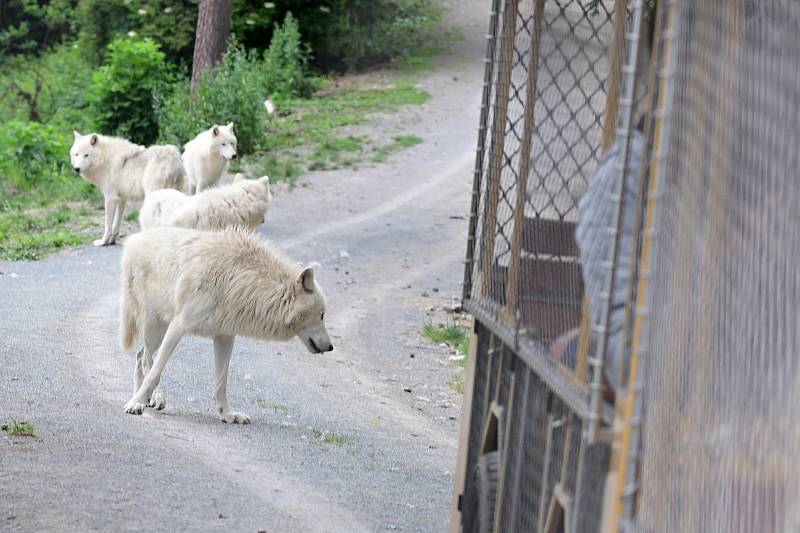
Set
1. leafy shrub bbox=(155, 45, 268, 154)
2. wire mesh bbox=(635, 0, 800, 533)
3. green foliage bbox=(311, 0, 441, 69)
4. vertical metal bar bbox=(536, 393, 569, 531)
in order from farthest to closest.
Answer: green foliage bbox=(311, 0, 441, 69) < leafy shrub bbox=(155, 45, 268, 154) < vertical metal bar bbox=(536, 393, 569, 531) < wire mesh bbox=(635, 0, 800, 533)

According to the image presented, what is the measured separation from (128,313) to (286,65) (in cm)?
2109

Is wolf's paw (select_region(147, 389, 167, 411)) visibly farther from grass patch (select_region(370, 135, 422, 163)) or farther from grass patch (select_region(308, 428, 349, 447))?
grass patch (select_region(370, 135, 422, 163))

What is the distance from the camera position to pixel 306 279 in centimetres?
837

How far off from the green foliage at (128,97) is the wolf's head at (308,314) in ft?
52.9

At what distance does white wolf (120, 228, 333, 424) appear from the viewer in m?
8.23

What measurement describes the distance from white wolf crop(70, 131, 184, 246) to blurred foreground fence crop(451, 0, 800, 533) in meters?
11.5

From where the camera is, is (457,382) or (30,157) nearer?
(457,382)

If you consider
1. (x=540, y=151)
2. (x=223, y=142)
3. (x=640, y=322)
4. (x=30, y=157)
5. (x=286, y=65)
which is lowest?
(x=30, y=157)

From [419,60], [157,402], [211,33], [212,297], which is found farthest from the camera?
[419,60]

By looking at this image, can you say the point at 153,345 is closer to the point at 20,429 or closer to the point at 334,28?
the point at 20,429

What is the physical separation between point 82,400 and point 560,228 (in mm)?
5121

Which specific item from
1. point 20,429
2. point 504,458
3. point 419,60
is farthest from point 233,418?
point 419,60

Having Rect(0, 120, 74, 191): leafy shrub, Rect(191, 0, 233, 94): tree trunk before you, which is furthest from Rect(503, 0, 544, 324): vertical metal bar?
Rect(191, 0, 233, 94): tree trunk

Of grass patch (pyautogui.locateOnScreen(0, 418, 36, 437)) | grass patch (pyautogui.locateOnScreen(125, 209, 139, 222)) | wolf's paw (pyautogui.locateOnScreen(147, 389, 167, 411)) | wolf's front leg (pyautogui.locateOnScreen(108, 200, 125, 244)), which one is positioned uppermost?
grass patch (pyautogui.locateOnScreen(0, 418, 36, 437))
